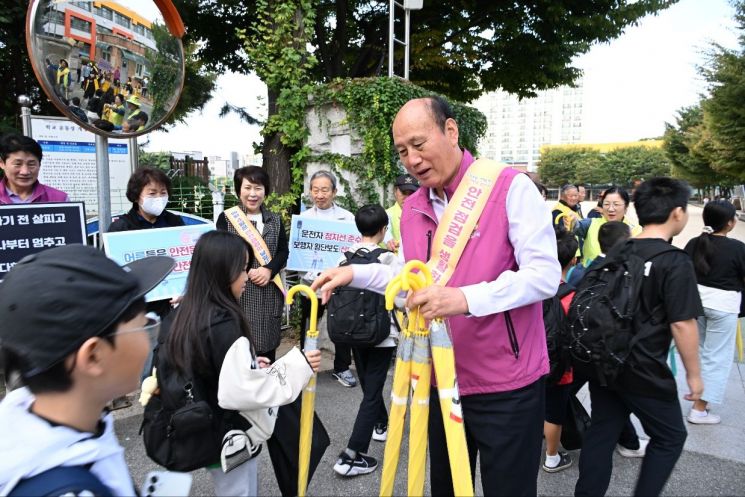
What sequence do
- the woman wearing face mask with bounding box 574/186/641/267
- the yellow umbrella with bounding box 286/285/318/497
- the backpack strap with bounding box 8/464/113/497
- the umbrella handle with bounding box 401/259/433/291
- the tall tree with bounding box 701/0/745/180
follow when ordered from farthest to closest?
the tall tree with bounding box 701/0/745/180 < the woman wearing face mask with bounding box 574/186/641/267 < the yellow umbrella with bounding box 286/285/318/497 < the umbrella handle with bounding box 401/259/433/291 < the backpack strap with bounding box 8/464/113/497

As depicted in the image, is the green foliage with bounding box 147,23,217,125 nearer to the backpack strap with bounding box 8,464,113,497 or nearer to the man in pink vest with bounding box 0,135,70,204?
the man in pink vest with bounding box 0,135,70,204

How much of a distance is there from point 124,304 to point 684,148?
4623 centimetres

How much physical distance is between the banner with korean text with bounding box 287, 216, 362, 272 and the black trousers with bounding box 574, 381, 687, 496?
8.98 ft

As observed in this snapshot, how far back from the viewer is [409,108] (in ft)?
6.22

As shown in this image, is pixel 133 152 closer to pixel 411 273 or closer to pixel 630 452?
pixel 411 273

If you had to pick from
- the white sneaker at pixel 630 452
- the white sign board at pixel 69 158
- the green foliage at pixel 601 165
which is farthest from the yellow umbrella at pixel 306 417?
the green foliage at pixel 601 165

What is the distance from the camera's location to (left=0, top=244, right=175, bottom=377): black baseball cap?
38.9 inches

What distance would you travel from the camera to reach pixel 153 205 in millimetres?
3744

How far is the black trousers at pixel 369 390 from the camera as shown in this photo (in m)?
3.20

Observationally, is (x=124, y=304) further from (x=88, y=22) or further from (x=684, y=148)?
(x=684, y=148)

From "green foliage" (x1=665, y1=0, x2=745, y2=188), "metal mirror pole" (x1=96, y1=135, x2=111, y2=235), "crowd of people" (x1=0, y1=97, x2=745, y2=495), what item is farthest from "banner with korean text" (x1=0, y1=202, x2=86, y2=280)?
"green foliage" (x1=665, y1=0, x2=745, y2=188)

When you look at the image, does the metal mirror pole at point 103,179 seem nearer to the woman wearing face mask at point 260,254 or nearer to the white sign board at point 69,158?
the woman wearing face mask at point 260,254

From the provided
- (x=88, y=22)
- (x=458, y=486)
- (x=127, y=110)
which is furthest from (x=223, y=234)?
(x=88, y=22)

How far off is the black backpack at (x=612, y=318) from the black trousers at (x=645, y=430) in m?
0.18
